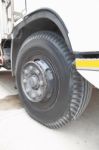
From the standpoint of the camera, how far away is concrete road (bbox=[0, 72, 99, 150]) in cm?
220

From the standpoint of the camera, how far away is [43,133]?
7.79ft

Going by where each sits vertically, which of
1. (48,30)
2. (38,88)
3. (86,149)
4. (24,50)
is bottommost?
(86,149)

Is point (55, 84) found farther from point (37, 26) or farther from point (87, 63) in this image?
point (37, 26)

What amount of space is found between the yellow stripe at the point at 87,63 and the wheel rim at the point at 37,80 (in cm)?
40

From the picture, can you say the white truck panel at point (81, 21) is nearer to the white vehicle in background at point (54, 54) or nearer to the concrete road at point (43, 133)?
the white vehicle in background at point (54, 54)

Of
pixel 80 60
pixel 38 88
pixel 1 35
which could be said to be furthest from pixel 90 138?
pixel 1 35

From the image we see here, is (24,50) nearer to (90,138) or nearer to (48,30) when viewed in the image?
(48,30)

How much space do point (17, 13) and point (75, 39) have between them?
863 mm

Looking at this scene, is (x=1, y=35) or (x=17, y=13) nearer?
(x=17, y=13)

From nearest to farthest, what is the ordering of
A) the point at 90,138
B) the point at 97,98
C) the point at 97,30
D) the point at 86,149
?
the point at 97,30
the point at 86,149
the point at 90,138
the point at 97,98

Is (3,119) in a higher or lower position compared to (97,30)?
lower

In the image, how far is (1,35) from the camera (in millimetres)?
3082

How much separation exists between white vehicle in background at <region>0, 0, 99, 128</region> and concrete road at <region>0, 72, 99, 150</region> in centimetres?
10

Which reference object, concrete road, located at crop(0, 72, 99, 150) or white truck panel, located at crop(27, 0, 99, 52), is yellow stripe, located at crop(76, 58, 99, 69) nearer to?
white truck panel, located at crop(27, 0, 99, 52)
